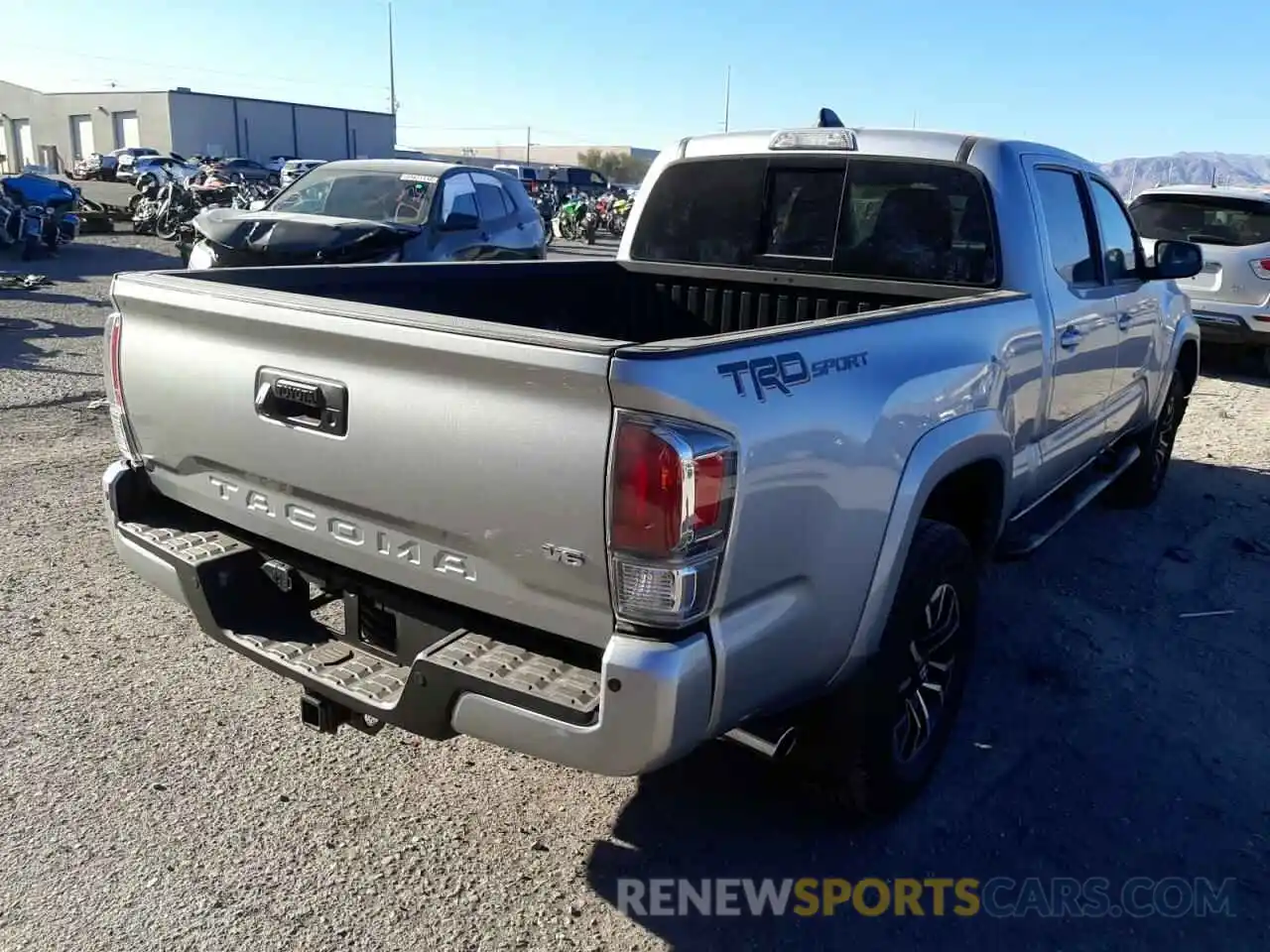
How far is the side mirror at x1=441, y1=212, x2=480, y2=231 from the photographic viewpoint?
10086mm

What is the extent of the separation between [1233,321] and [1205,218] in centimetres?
123

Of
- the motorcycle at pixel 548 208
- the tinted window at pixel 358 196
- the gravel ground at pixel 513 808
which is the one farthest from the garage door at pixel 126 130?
the gravel ground at pixel 513 808

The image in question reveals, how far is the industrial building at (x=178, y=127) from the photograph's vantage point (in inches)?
2685

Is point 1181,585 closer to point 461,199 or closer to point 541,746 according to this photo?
point 541,746

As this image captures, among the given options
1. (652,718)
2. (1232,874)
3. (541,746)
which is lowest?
(1232,874)

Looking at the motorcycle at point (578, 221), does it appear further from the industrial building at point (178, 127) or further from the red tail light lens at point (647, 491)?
the industrial building at point (178, 127)

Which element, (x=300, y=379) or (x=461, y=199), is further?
(x=461, y=199)

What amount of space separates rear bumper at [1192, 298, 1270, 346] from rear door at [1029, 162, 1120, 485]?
683cm

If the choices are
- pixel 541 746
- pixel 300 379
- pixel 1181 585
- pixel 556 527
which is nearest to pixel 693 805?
pixel 541 746

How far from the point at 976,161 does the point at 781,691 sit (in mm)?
2395

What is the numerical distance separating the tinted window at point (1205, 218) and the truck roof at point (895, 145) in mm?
7329

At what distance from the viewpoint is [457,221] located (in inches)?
404

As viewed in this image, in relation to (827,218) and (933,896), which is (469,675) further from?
(827,218)

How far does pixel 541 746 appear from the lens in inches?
89.2
